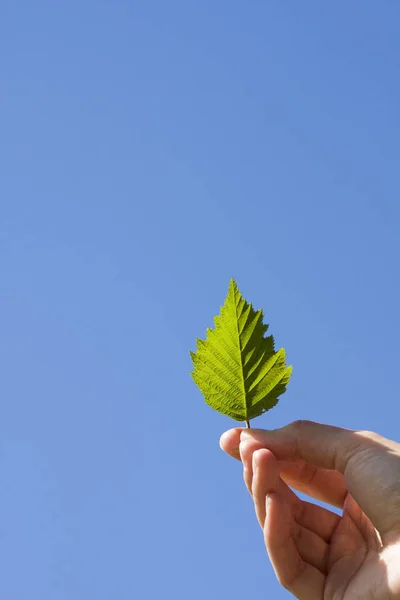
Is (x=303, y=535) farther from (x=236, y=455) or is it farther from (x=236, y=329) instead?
(x=236, y=329)

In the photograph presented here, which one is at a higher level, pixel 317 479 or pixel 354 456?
pixel 317 479

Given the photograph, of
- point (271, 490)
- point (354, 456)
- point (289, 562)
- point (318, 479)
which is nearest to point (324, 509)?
point (318, 479)

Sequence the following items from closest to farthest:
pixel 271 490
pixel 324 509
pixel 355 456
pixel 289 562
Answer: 1. pixel 355 456
2. pixel 271 490
3. pixel 289 562
4. pixel 324 509

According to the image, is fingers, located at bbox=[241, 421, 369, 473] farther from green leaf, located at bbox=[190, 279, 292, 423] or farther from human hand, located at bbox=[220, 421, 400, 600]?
green leaf, located at bbox=[190, 279, 292, 423]

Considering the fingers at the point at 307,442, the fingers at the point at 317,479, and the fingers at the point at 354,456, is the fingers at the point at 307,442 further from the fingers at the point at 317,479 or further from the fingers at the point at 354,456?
the fingers at the point at 317,479

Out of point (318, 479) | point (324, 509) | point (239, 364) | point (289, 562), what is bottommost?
point (289, 562)

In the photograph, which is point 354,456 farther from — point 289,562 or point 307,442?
point 289,562

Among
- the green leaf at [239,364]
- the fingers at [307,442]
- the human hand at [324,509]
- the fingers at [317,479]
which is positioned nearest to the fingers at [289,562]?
the human hand at [324,509]
